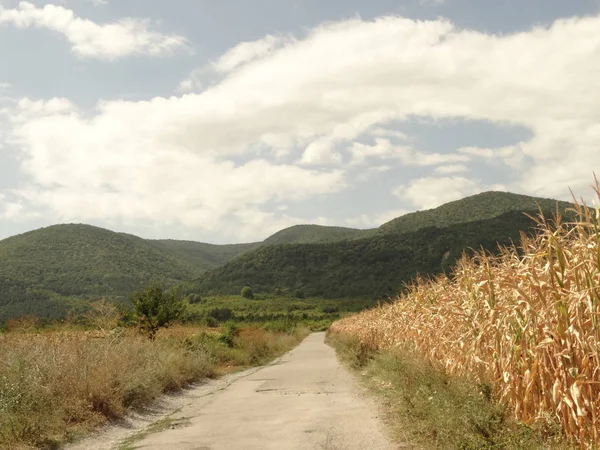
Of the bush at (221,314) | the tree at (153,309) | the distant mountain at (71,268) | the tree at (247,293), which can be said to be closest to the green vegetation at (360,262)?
the tree at (247,293)

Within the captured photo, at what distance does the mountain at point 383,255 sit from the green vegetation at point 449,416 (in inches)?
2293

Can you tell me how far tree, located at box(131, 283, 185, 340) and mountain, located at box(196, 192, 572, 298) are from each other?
4552 centimetres

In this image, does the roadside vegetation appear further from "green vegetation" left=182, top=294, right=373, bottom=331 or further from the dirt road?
"green vegetation" left=182, top=294, right=373, bottom=331

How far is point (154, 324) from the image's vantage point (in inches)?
1170

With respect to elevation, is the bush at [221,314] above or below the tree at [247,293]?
below

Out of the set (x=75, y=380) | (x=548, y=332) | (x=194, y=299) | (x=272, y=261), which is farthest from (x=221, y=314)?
(x=548, y=332)

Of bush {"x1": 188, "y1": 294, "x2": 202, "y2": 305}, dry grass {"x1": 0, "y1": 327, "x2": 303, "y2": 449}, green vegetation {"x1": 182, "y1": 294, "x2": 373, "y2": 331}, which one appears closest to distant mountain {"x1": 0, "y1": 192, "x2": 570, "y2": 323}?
green vegetation {"x1": 182, "y1": 294, "x2": 373, "y2": 331}

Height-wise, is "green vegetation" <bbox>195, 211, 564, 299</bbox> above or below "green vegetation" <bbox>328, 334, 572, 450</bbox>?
above

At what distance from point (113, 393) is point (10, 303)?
274 ft

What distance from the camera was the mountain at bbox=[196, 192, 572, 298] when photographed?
8319 cm

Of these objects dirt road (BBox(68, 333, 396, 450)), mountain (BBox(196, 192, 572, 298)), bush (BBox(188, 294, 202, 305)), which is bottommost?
dirt road (BBox(68, 333, 396, 450))

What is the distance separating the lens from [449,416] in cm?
738

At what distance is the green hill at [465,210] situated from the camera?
108 metres

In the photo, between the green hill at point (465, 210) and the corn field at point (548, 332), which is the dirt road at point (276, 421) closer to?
the corn field at point (548, 332)
